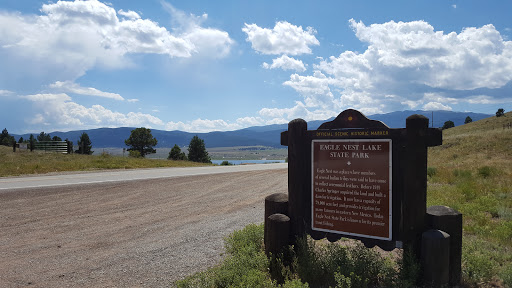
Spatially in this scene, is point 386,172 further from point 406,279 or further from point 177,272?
point 177,272

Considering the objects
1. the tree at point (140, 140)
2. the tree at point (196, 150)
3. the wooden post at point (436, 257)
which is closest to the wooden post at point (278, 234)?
the wooden post at point (436, 257)

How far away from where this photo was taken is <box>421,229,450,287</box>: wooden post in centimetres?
400

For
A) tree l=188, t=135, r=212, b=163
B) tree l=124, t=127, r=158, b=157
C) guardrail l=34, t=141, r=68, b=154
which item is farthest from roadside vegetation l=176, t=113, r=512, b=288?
tree l=124, t=127, r=158, b=157

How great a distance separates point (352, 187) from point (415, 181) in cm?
81

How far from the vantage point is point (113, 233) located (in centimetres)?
691

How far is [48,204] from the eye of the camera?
31.8 ft

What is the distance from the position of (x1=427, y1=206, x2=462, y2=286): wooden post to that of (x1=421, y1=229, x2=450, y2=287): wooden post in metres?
0.15

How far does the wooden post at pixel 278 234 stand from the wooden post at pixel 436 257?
1.86 metres

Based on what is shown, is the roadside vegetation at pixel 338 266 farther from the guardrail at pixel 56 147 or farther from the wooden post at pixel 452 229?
the guardrail at pixel 56 147

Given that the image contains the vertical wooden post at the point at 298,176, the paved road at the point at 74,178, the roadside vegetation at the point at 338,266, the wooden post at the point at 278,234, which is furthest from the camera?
the paved road at the point at 74,178

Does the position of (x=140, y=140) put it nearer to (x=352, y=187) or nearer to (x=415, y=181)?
(x=352, y=187)

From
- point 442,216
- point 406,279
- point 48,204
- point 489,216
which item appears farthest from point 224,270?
point 48,204

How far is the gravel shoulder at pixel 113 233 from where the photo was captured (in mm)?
4805

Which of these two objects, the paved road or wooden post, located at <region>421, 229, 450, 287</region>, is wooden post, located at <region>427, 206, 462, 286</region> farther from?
the paved road
